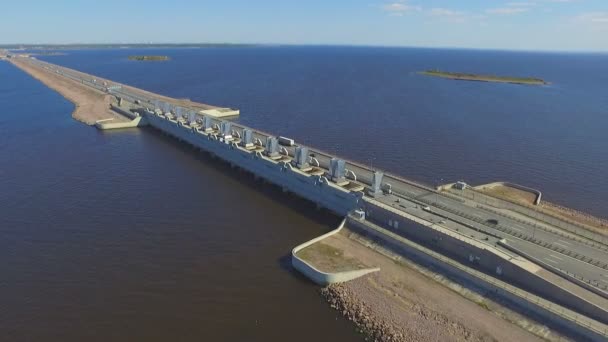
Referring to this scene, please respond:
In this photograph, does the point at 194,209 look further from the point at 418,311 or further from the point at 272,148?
the point at 418,311

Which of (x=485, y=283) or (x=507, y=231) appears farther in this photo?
(x=507, y=231)

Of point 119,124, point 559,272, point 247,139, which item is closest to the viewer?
point 559,272

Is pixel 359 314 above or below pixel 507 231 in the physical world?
below

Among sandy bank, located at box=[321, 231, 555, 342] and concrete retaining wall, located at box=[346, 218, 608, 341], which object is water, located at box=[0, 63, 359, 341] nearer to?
sandy bank, located at box=[321, 231, 555, 342]

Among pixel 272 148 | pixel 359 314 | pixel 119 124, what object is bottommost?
pixel 359 314

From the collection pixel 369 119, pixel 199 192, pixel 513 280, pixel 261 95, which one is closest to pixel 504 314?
pixel 513 280

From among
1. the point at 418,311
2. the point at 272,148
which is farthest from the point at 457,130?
the point at 418,311
